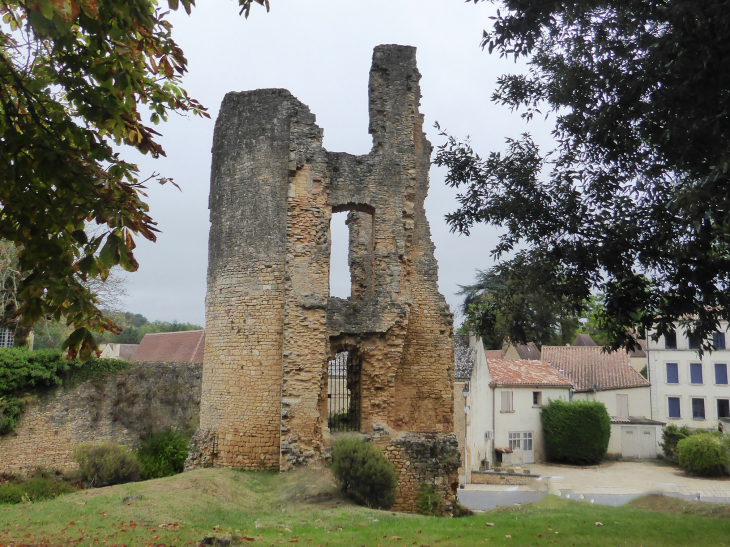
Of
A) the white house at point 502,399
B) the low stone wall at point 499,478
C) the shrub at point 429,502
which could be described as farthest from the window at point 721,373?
the shrub at point 429,502

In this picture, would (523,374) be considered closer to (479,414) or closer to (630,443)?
(479,414)

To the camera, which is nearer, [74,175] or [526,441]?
[74,175]

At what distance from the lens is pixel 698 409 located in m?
33.2

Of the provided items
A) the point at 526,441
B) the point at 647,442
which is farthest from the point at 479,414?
the point at 647,442

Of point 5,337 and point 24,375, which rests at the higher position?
point 5,337

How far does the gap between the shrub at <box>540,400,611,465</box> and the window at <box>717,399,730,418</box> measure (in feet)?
22.1

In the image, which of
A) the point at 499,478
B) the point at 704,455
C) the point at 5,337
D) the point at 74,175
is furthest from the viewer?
the point at 704,455

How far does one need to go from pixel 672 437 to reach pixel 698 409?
12.7 ft

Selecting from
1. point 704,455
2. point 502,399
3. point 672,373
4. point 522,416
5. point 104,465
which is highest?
point 672,373

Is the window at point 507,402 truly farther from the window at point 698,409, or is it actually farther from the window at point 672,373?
the window at point 698,409

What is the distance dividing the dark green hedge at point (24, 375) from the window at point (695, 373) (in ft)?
99.0

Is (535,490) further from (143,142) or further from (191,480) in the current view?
(143,142)

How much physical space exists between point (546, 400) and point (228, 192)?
924 inches

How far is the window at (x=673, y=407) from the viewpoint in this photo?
110 ft
